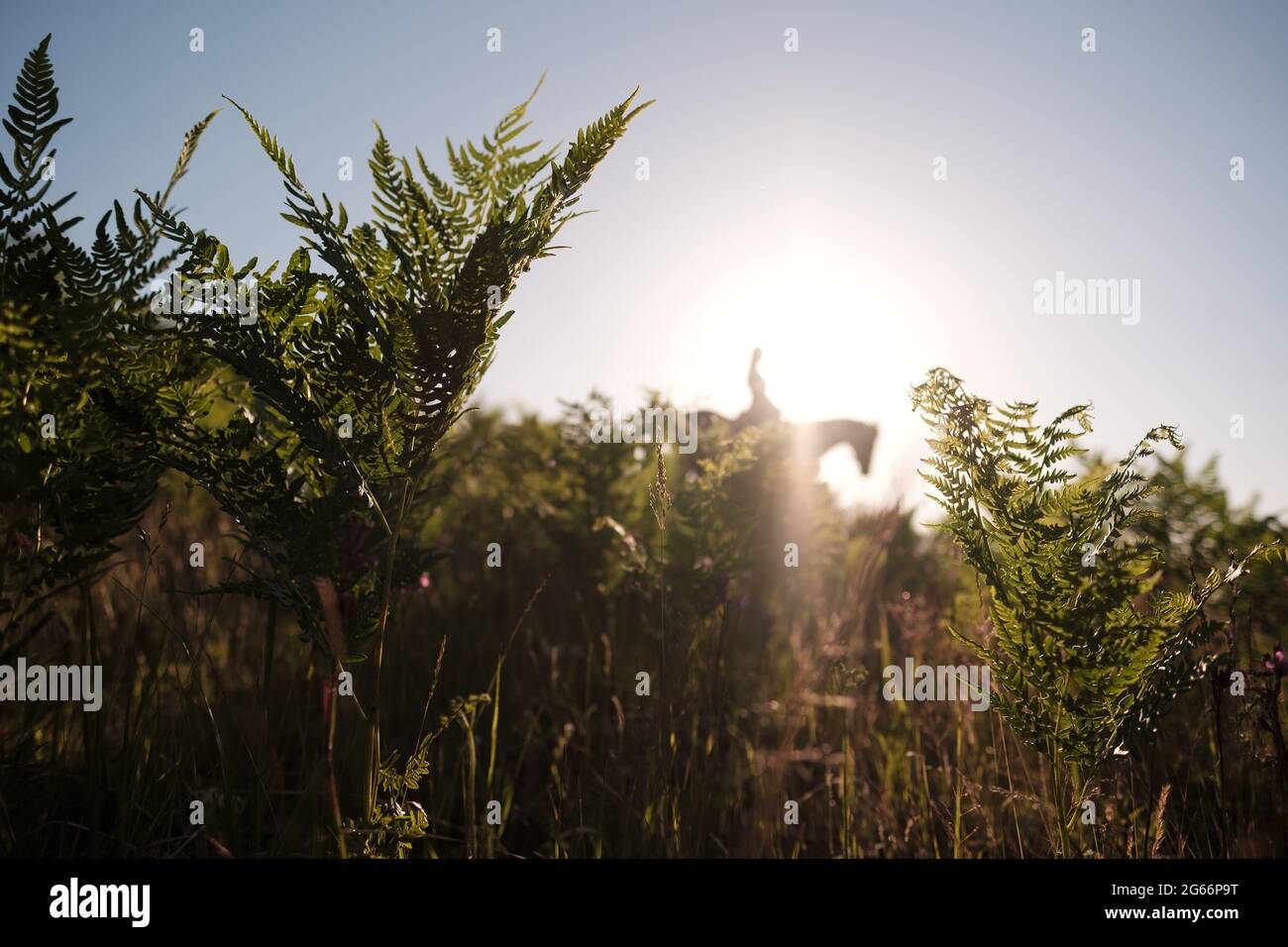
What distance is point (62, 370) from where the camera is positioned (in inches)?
77.9

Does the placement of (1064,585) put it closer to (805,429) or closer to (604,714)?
(604,714)

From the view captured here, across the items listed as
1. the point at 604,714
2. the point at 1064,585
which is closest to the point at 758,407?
the point at 604,714

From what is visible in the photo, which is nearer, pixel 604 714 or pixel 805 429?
pixel 604 714

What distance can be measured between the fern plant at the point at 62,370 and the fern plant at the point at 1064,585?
2.14m

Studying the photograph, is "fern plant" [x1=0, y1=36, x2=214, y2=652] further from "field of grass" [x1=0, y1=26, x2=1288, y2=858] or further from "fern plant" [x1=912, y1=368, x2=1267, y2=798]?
"fern plant" [x1=912, y1=368, x2=1267, y2=798]

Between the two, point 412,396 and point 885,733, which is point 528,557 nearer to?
point 885,733

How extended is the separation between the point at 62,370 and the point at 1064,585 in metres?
2.67

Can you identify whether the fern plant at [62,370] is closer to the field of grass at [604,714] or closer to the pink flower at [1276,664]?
the field of grass at [604,714]

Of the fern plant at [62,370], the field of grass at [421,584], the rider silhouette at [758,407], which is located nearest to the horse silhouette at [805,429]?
the rider silhouette at [758,407]

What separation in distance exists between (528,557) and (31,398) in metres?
3.48

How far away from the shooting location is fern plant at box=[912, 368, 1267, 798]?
76.3 inches

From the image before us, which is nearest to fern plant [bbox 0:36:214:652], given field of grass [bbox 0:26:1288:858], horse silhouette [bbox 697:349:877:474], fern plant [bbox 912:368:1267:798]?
field of grass [bbox 0:26:1288:858]

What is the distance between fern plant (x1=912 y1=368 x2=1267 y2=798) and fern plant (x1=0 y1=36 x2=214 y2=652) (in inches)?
84.2

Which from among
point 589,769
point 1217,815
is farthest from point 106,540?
point 1217,815
